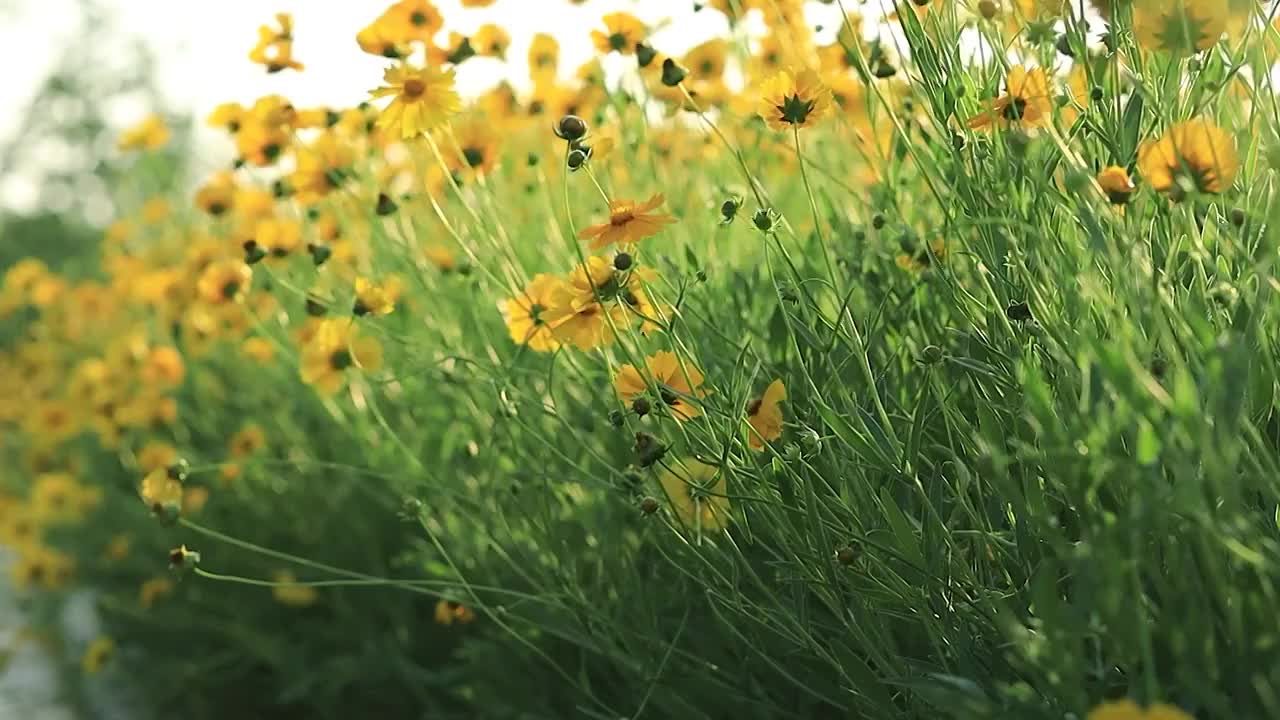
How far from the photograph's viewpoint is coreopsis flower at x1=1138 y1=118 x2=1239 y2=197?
792mm

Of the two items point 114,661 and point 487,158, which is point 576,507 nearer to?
point 487,158

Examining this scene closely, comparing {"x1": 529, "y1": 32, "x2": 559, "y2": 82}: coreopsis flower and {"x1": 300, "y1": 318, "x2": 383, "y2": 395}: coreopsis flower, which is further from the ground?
{"x1": 529, "y1": 32, "x2": 559, "y2": 82}: coreopsis flower

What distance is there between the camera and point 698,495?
1.03m

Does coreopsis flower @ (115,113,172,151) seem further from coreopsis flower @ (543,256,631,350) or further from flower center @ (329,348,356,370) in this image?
coreopsis flower @ (543,256,631,350)

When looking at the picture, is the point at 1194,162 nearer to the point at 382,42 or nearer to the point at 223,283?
the point at 382,42

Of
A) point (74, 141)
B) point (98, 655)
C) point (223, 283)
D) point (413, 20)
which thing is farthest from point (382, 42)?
point (74, 141)

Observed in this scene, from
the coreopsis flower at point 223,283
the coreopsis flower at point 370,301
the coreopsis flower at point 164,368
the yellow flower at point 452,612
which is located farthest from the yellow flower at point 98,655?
the coreopsis flower at point 370,301

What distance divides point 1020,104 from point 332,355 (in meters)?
0.79

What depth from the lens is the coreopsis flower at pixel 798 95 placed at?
3.38 feet

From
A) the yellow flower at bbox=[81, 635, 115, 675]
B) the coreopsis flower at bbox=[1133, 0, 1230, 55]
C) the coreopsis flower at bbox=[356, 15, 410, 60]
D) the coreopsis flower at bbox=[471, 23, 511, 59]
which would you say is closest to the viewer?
the coreopsis flower at bbox=[1133, 0, 1230, 55]

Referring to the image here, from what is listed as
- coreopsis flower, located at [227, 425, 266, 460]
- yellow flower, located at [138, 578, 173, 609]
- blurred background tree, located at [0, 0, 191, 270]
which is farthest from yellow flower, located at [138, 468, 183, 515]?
blurred background tree, located at [0, 0, 191, 270]

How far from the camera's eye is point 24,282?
8.74 ft

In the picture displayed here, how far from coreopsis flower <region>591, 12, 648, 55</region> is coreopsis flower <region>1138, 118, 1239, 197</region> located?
28.4 inches

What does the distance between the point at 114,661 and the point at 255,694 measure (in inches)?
14.7
